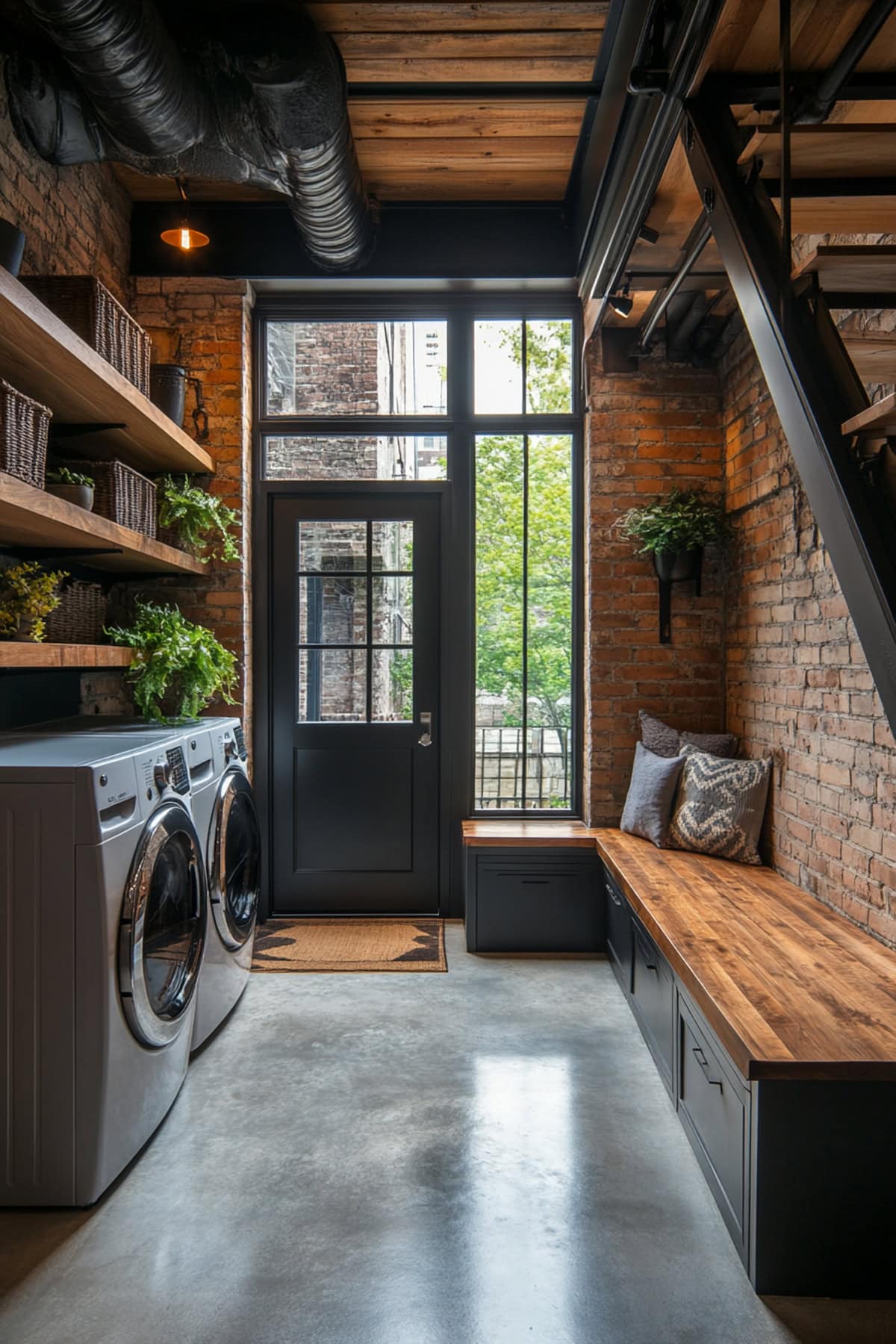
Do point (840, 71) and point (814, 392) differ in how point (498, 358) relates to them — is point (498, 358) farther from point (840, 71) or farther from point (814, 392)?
point (814, 392)

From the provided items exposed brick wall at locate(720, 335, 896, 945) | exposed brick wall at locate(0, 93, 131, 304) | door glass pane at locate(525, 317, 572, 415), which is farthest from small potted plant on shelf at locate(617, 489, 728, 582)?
exposed brick wall at locate(0, 93, 131, 304)

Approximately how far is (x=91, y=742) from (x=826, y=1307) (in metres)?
2.26

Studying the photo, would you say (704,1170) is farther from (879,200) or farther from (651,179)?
(651,179)

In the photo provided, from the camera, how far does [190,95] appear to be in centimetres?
265

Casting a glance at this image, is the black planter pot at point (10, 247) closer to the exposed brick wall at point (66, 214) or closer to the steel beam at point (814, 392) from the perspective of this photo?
the exposed brick wall at point (66, 214)

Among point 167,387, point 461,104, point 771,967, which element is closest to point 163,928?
point 771,967

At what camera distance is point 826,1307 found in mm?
1751

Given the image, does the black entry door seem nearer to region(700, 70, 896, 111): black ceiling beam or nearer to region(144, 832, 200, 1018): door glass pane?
region(144, 832, 200, 1018): door glass pane

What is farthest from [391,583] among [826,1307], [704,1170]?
[826,1307]

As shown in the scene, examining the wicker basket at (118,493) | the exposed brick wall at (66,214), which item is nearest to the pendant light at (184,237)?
the exposed brick wall at (66,214)

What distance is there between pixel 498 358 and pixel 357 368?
28.1 inches

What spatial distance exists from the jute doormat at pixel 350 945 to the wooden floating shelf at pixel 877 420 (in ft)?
9.48

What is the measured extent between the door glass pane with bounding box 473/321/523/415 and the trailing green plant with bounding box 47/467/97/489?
2.17m

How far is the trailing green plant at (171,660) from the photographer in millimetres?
3285
